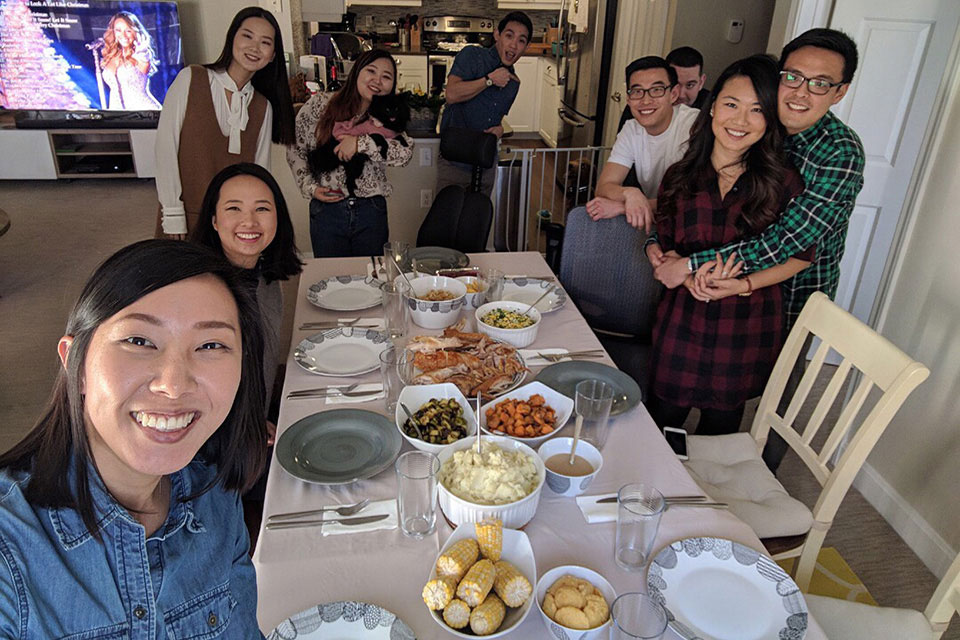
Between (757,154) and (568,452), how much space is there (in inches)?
40.7

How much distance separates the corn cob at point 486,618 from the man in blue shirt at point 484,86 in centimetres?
292

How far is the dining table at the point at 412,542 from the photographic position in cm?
105

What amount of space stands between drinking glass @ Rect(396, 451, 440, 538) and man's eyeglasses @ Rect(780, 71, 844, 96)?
146 centimetres

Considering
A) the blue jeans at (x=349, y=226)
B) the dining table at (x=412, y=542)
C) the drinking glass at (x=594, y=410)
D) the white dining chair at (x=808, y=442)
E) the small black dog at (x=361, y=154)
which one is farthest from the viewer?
the blue jeans at (x=349, y=226)

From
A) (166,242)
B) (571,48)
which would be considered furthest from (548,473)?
(571,48)

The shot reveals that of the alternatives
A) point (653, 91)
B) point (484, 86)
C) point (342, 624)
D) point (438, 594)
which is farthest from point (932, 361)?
point (484, 86)

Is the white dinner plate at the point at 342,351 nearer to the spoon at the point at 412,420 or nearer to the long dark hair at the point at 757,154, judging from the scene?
the spoon at the point at 412,420

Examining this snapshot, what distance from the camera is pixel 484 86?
359 centimetres

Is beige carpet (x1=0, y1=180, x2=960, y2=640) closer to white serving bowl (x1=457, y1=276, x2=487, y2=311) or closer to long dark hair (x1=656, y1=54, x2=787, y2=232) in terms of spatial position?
white serving bowl (x1=457, y1=276, x2=487, y2=311)

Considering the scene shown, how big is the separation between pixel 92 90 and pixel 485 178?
3682mm

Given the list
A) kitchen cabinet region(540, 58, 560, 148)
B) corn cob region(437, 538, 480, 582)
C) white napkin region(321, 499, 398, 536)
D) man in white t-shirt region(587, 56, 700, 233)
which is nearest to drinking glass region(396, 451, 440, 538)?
white napkin region(321, 499, 398, 536)

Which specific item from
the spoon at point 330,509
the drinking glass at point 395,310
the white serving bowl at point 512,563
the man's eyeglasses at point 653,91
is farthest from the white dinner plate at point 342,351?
the man's eyeglasses at point 653,91

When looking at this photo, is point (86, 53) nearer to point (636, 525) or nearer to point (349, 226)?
point (349, 226)

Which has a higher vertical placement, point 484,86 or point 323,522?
point 484,86
